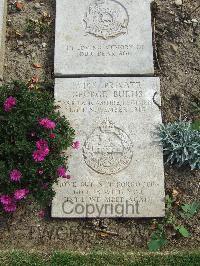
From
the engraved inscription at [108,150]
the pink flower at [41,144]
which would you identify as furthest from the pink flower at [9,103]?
the engraved inscription at [108,150]

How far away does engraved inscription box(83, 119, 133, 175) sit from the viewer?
494 centimetres

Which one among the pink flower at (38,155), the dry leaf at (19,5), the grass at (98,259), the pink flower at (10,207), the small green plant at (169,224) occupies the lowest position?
the grass at (98,259)

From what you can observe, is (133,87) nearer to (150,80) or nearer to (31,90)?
(150,80)

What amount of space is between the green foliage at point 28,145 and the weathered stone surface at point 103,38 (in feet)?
2.29

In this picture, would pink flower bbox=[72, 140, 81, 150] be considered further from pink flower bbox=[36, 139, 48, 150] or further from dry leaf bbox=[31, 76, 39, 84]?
dry leaf bbox=[31, 76, 39, 84]

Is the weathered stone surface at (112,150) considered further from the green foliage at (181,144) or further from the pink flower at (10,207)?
the pink flower at (10,207)

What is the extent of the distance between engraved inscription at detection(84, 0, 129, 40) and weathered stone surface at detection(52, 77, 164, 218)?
57 centimetres

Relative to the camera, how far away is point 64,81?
5.28 metres

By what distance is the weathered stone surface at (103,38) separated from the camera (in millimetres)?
5371

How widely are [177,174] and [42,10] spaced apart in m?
2.40

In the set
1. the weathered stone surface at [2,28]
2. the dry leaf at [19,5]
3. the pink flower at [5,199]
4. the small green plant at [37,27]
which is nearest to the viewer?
the pink flower at [5,199]

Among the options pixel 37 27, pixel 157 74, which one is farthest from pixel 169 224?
pixel 37 27

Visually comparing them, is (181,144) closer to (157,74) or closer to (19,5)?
(157,74)

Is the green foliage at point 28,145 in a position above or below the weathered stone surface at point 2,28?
below
